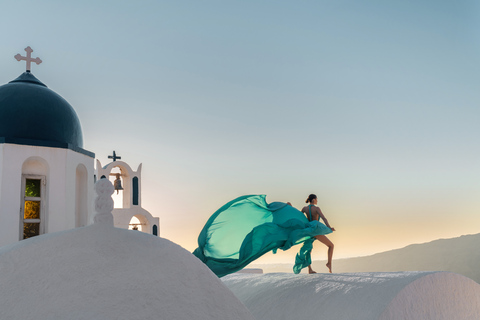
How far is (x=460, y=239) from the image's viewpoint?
61688 mm

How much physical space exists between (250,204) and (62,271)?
3643mm

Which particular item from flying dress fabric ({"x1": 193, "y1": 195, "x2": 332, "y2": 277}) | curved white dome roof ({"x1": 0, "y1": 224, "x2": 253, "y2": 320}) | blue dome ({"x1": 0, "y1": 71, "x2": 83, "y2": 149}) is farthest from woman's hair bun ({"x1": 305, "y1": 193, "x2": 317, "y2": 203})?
blue dome ({"x1": 0, "y1": 71, "x2": 83, "y2": 149})

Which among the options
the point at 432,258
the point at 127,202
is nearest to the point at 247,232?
the point at 127,202

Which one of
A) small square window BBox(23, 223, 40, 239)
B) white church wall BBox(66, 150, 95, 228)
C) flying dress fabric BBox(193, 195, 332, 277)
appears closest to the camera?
flying dress fabric BBox(193, 195, 332, 277)

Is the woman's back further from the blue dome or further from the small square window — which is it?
the small square window

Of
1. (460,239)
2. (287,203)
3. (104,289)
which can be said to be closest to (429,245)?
(460,239)

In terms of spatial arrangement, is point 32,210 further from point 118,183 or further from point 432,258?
point 432,258

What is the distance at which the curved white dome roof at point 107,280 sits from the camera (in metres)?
2.73

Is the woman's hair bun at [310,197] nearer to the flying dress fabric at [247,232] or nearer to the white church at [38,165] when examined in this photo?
the flying dress fabric at [247,232]

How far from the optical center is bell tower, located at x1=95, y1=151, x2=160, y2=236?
13023 mm

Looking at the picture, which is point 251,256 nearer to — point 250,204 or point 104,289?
point 250,204

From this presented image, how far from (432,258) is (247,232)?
6069cm

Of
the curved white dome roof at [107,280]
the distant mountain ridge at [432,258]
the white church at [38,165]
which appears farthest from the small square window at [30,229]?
the distant mountain ridge at [432,258]

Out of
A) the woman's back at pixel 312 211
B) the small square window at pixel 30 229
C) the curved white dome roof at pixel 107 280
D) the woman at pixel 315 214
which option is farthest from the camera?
the small square window at pixel 30 229
